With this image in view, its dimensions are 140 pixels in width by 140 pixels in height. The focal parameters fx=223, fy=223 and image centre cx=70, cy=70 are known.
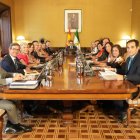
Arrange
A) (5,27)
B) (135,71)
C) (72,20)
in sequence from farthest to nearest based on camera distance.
Answer: (72,20) → (5,27) → (135,71)

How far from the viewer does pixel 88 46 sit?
8953mm

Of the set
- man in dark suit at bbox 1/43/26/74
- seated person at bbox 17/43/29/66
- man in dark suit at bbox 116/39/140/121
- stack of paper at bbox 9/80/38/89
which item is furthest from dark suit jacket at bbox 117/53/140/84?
seated person at bbox 17/43/29/66

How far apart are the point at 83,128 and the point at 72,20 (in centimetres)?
668

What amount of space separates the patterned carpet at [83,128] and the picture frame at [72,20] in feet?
20.2

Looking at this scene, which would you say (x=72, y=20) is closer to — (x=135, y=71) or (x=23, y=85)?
(x=135, y=71)

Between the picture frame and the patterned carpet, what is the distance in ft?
20.2

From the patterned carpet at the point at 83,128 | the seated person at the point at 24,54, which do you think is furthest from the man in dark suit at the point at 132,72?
the seated person at the point at 24,54

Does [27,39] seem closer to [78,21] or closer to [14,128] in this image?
[78,21]

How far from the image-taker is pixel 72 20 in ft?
28.8

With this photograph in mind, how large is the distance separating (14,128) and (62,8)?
6.88 metres

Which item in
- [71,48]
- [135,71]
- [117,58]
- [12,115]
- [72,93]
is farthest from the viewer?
[71,48]

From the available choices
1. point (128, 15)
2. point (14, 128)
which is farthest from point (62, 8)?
point (14, 128)

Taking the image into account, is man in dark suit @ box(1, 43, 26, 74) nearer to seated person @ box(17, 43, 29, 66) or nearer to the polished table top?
seated person @ box(17, 43, 29, 66)

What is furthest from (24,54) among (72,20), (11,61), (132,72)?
(72,20)
